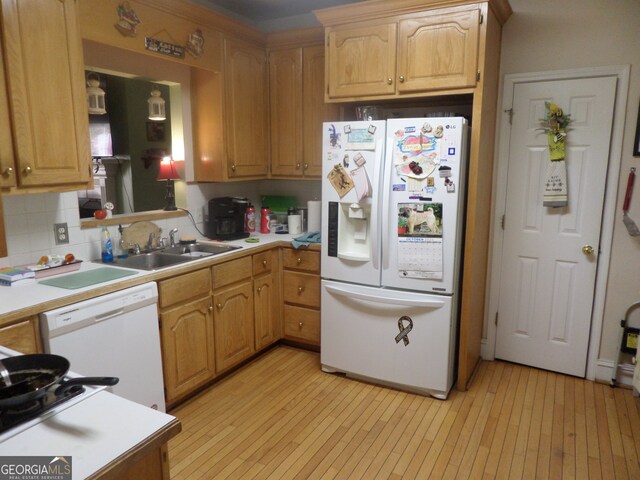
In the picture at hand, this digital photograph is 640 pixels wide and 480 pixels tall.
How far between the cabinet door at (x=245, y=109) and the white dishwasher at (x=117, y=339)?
1407 mm

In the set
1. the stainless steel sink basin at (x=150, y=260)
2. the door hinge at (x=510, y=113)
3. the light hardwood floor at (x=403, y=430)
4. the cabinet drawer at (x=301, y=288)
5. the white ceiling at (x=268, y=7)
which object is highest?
the white ceiling at (x=268, y=7)

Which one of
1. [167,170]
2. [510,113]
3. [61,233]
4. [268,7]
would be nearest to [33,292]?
[61,233]

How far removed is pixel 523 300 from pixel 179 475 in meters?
2.47

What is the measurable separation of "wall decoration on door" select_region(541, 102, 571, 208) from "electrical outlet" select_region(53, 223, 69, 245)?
9.79 feet

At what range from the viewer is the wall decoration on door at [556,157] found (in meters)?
2.86

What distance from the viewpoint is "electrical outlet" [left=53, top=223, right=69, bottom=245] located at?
2512 mm

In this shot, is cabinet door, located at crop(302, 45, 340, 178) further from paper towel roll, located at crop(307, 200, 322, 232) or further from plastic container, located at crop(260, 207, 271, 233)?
plastic container, located at crop(260, 207, 271, 233)

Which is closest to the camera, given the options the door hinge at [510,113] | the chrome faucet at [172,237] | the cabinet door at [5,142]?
the cabinet door at [5,142]

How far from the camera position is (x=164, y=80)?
309 cm

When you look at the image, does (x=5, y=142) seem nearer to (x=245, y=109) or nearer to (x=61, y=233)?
(x=61, y=233)

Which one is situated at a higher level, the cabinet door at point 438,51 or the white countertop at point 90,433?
the cabinet door at point 438,51

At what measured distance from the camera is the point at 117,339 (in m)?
2.16

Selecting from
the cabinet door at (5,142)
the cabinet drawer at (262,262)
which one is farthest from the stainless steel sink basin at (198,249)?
the cabinet door at (5,142)

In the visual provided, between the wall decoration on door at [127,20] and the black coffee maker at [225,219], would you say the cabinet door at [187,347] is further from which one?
the wall decoration on door at [127,20]
